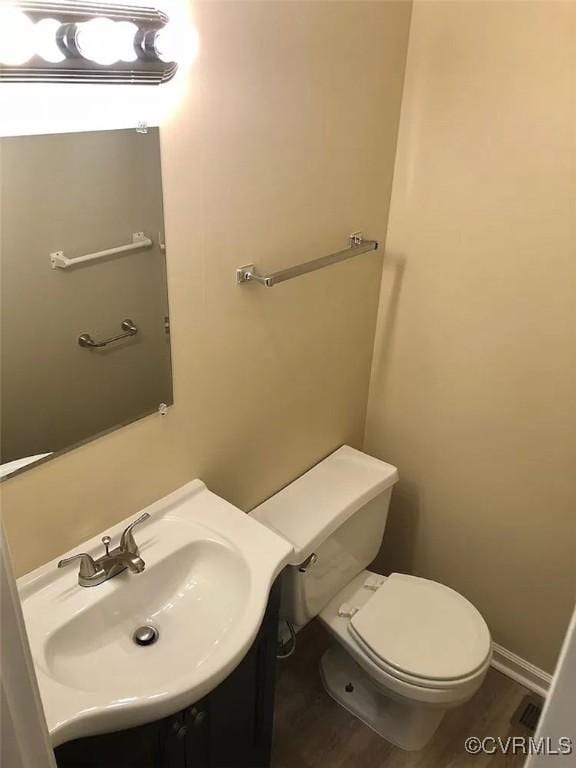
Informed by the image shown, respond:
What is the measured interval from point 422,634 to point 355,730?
1.55ft

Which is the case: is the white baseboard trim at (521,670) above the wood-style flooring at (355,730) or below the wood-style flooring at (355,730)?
above

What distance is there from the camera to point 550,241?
1678 mm

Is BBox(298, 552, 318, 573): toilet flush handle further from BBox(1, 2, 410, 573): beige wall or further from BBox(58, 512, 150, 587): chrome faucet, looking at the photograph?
BBox(58, 512, 150, 587): chrome faucet

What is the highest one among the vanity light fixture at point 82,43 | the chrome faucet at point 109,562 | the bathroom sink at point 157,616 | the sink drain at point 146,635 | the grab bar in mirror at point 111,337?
the vanity light fixture at point 82,43

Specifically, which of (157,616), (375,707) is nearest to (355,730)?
(375,707)

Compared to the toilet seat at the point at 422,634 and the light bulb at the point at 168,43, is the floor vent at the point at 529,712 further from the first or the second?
the light bulb at the point at 168,43

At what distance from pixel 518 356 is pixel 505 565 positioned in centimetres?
A: 73

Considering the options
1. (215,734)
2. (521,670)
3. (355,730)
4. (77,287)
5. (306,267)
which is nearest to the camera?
(77,287)

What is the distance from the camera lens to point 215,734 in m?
1.47

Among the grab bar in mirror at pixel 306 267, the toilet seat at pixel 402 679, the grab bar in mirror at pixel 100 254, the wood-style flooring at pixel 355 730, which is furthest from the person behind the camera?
the wood-style flooring at pixel 355 730

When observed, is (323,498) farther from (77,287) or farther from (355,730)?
(77,287)

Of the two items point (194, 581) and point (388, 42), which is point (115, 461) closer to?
point (194, 581)

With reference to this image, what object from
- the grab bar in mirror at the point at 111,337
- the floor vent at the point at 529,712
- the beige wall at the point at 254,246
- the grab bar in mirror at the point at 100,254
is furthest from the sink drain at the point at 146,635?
the floor vent at the point at 529,712

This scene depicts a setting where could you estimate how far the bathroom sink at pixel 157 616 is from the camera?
3.76ft
